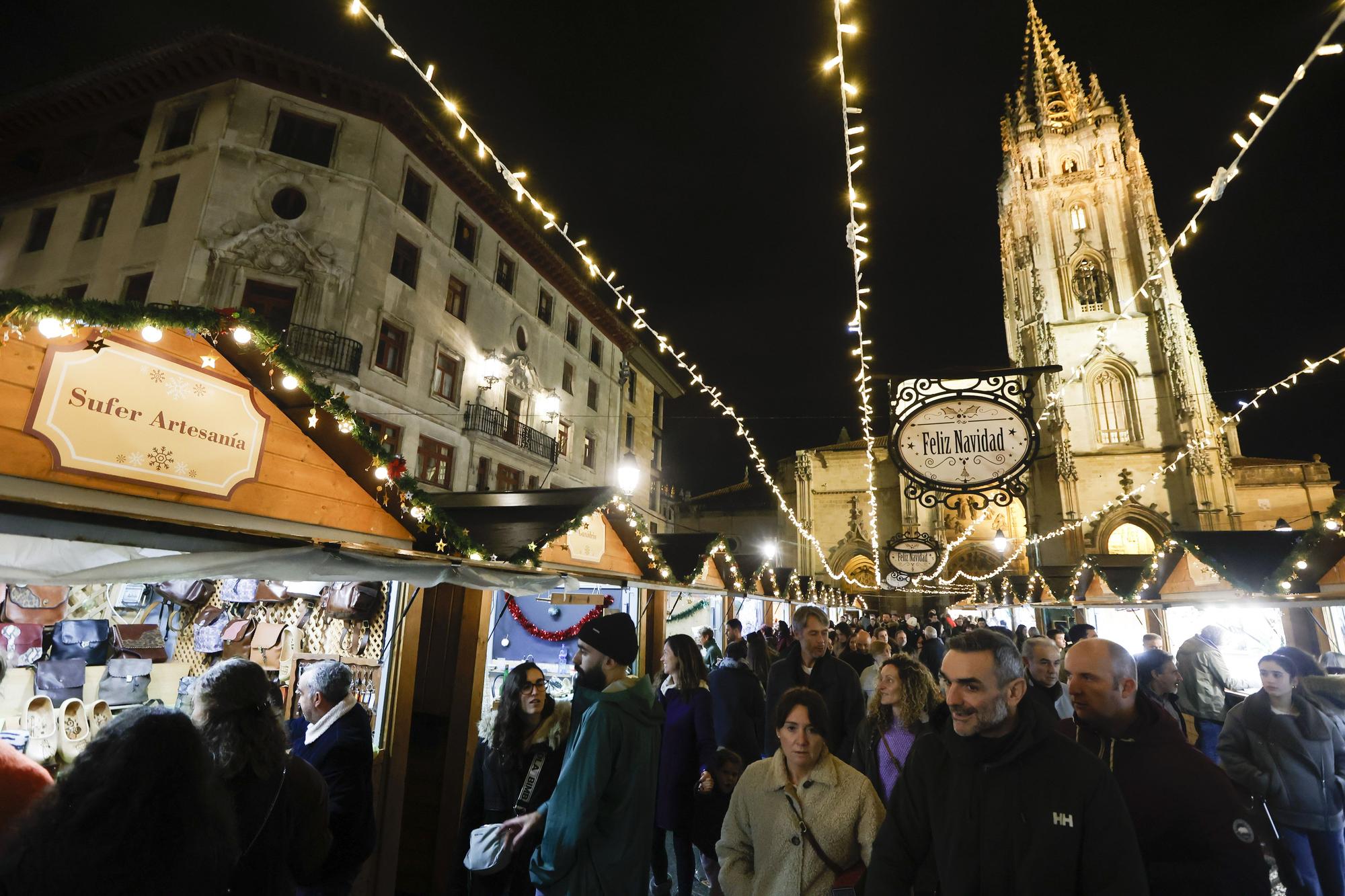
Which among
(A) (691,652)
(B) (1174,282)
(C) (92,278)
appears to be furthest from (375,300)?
(B) (1174,282)

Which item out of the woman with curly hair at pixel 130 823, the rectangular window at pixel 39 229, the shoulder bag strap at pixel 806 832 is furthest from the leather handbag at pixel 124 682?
the rectangular window at pixel 39 229

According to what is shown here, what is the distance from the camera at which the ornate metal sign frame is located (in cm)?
665

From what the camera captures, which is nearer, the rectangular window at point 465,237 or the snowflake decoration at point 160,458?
the snowflake decoration at point 160,458

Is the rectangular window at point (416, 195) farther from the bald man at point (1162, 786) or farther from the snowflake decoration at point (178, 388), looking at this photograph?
the bald man at point (1162, 786)

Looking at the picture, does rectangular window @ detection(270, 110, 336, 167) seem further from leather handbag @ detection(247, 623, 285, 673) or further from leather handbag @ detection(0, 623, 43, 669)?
leather handbag @ detection(0, 623, 43, 669)

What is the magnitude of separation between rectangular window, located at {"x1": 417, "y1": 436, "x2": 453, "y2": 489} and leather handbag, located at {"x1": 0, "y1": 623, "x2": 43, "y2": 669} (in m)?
12.1

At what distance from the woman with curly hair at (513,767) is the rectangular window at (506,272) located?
2083 cm

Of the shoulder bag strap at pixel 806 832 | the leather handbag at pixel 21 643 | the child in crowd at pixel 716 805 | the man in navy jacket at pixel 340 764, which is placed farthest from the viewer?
the leather handbag at pixel 21 643

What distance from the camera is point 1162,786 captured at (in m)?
2.35

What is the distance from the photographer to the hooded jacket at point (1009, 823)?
75.7 inches

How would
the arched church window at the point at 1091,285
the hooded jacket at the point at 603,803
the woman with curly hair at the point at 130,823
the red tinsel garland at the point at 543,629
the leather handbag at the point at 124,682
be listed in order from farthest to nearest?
1. the arched church window at the point at 1091,285
2. the red tinsel garland at the point at 543,629
3. the leather handbag at the point at 124,682
4. the hooded jacket at the point at 603,803
5. the woman with curly hair at the point at 130,823

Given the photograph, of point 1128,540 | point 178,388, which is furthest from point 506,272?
point 1128,540

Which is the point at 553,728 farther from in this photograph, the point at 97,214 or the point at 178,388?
the point at 97,214

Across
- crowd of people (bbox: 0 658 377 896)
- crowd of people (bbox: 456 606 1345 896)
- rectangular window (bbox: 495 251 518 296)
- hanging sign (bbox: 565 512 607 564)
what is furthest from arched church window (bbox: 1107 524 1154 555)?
crowd of people (bbox: 0 658 377 896)
